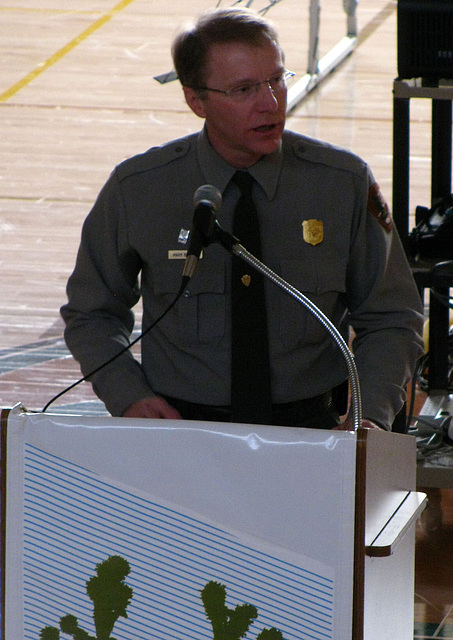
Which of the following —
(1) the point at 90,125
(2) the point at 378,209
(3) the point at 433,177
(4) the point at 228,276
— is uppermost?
(1) the point at 90,125

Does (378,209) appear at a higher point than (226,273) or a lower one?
higher

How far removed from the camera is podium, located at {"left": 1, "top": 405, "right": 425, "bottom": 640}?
52.3 inches

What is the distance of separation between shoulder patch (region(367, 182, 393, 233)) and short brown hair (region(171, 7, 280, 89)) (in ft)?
1.13

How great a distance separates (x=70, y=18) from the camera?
12.1m

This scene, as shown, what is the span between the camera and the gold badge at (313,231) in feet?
6.81

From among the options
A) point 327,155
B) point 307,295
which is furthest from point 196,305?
point 327,155

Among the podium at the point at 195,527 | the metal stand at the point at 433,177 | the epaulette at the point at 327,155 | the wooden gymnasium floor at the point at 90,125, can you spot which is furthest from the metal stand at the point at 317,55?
the podium at the point at 195,527

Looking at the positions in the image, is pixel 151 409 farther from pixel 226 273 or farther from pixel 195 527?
pixel 195 527

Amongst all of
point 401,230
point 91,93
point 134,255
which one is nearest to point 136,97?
point 91,93

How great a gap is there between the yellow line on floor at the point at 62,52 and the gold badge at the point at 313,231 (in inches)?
299

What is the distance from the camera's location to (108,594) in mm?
1386

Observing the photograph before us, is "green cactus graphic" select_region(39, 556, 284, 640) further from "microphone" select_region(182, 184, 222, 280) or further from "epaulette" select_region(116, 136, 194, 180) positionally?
"epaulette" select_region(116, 136, 194, 180)

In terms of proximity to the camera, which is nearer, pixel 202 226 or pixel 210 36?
pixel 202 226

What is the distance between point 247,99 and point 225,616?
0.97 metres
